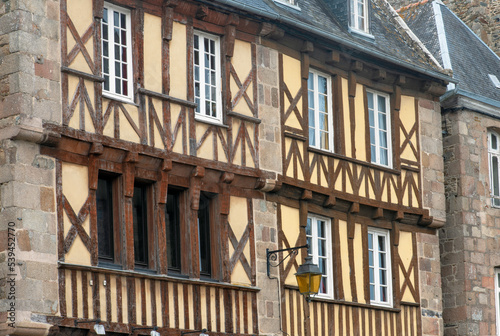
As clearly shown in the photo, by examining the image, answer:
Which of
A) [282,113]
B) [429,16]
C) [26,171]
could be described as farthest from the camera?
[429,16]

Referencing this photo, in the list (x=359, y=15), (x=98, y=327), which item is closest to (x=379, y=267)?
(x=359, y=15)

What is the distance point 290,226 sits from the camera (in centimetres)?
1823

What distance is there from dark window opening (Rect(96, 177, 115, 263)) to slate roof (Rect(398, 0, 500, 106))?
8.57 meters

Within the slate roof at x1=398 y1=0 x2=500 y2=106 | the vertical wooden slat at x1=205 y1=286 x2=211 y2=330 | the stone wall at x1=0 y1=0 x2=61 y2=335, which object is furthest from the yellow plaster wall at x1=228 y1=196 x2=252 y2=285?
the slate roof at x1=398 y1=0 x2=500 y2=106

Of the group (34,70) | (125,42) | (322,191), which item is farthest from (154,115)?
(322,191)

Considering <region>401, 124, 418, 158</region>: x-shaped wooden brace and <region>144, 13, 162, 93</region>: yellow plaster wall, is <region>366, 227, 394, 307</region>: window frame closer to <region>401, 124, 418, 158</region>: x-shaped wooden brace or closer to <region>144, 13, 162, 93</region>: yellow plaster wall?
<region>401, 124, 418, 158</region>: x-shaped wooden brace

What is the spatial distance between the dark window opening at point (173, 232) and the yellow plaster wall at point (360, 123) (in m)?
4.13

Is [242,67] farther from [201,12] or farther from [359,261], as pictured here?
[359,261]

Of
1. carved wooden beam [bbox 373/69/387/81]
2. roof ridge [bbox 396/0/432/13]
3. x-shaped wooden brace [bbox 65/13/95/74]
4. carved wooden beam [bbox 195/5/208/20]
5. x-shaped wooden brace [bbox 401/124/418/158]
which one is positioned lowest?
x-shaped wooden brace [bbox 401/124/418/158]

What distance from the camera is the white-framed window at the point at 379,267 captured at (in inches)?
777

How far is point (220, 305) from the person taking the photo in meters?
16.6

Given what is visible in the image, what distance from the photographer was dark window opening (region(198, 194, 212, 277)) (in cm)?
1688

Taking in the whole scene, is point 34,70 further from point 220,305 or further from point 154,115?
point 220,305

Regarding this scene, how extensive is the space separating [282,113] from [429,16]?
7180 millimetres
